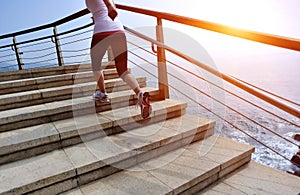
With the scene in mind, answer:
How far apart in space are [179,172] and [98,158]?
641mm

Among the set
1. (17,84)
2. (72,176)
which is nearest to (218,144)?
(72,176)

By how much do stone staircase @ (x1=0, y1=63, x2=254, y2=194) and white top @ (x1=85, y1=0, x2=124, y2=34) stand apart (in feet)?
2.57

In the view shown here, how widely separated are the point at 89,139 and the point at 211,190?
3.67 feet

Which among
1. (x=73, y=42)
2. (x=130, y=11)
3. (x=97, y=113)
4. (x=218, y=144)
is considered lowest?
(x=218, y=144)

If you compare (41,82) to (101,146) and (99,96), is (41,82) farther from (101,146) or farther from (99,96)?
(101,146)

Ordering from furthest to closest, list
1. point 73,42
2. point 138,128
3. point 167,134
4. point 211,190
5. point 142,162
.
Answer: point 73,42 → point 138,128 → point 167,134 → point 142,162 → point 211,190

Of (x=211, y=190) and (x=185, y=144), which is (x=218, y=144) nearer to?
(x=185, y=144)

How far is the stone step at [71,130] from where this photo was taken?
166 cm

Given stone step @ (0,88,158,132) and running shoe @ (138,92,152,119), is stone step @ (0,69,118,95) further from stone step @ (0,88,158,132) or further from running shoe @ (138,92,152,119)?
running shoe @ (138,92,152,119)

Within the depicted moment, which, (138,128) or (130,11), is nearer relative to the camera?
(138,128)

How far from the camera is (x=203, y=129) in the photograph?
87.0 inches

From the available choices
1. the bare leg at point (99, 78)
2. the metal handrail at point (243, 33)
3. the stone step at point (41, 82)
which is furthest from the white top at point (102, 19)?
the stone step at point (41, 82)

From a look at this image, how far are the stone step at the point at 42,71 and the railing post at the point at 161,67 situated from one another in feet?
3.88

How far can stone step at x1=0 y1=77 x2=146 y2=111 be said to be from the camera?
7.29 feet
